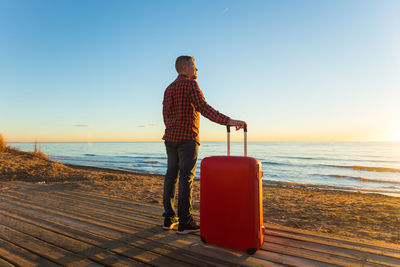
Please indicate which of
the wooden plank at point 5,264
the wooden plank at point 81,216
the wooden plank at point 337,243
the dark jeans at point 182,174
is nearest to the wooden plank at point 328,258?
the wooden plank at point 337,243

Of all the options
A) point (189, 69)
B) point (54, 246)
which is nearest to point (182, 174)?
point (189, 69)

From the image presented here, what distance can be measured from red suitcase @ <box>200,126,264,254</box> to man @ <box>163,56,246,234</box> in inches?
12.3

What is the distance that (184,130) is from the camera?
2447 millimetres

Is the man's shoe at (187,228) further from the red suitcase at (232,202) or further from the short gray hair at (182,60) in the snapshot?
the short gray hair at (182,60)

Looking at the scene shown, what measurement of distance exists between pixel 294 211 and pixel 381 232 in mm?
1365

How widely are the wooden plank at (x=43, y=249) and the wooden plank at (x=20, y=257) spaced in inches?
1.7

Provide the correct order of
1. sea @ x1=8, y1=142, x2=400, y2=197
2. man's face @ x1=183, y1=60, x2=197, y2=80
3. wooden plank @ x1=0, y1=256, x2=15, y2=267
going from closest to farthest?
wooden plank @ x1=0, y1=256, x2=15, y2=267
man's face @ x1=183, y1=60, x2=197, y2=80
sea @ x1=8, y1=142, x2=400, y2=197

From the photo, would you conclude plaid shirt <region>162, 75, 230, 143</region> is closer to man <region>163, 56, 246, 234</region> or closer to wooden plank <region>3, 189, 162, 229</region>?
man <region>163, 56, 246, 234</region>

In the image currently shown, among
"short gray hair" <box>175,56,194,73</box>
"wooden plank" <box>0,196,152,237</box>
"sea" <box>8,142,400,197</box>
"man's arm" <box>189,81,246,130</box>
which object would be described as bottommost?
"sea" <box>8,142,400,197</box>

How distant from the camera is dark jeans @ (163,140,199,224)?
96.2 inches

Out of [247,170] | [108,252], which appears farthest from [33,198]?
[247,170]

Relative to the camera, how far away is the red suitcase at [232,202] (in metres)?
1.97

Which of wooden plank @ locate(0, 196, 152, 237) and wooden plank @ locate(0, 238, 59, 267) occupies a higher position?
wooden plank @ locate(0, 238, 59, 267)

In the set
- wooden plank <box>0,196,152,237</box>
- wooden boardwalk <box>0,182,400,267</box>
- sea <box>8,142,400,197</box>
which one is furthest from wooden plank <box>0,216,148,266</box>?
sea <box>8,142,400,197</box>
